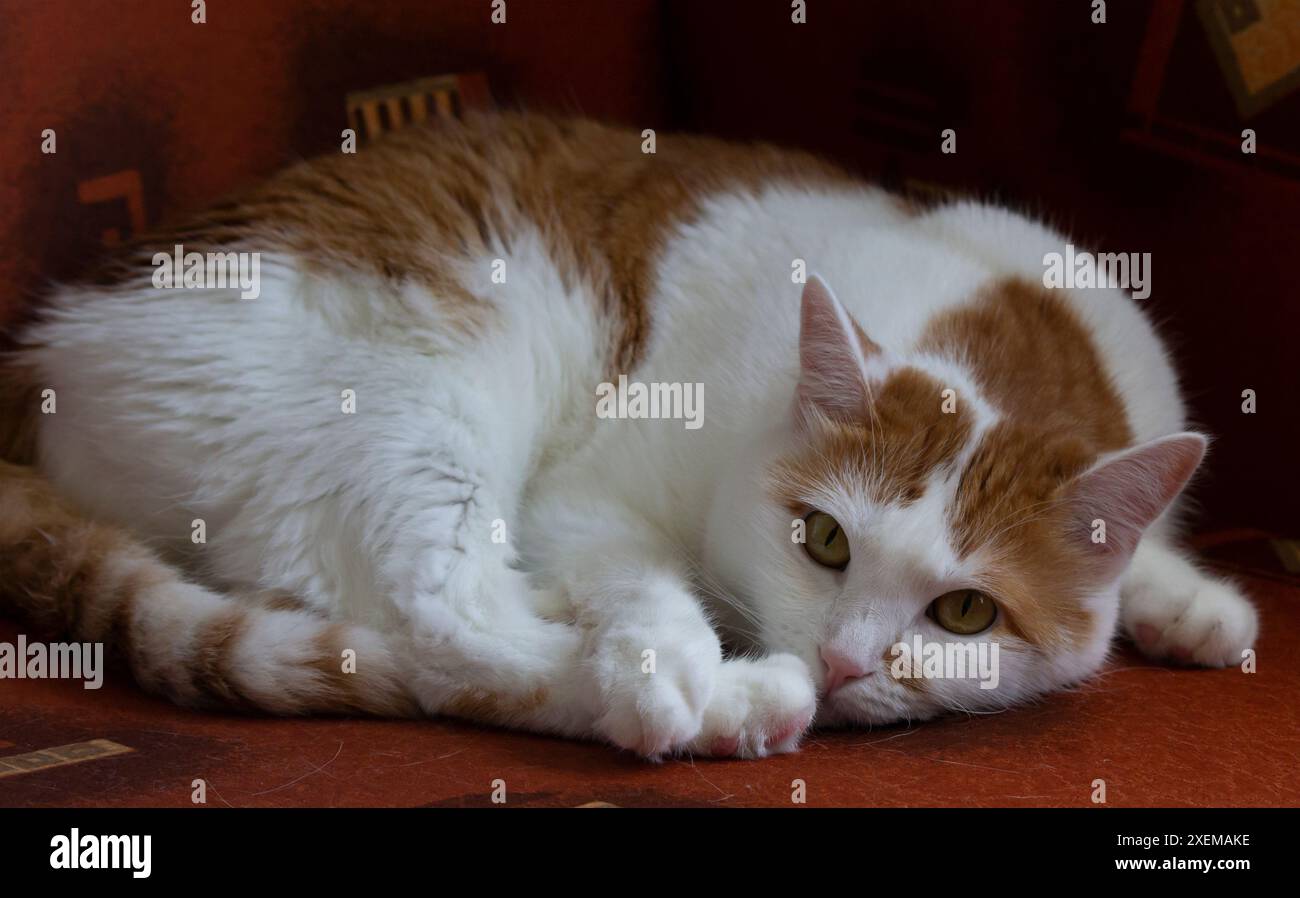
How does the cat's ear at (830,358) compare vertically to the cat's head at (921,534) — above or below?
above

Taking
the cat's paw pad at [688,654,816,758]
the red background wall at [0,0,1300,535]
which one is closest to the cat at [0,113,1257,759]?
the cat's paw pad at [688,654,816,758]

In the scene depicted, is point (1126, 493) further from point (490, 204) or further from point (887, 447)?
point (490, 204)

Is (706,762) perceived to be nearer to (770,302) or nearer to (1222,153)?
(770,302)

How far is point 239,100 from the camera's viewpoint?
2236 millimetres

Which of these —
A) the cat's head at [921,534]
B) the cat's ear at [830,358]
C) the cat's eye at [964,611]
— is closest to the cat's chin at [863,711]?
the cat's head at [921,534]

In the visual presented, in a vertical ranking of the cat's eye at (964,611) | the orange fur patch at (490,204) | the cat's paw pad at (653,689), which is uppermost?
the orange fur patch at (490,204)

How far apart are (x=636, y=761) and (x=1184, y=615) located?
35.6 inches

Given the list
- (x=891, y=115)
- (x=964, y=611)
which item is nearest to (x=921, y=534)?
(x=964, y=611)

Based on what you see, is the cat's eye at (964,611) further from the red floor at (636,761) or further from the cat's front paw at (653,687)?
the cat's front paw at (653,687)

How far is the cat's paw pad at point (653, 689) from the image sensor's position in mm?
1436

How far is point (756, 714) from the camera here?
1475 mm

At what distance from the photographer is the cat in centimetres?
157

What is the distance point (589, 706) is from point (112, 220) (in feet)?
4.18

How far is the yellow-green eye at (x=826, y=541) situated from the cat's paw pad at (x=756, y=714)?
0.63 ft
